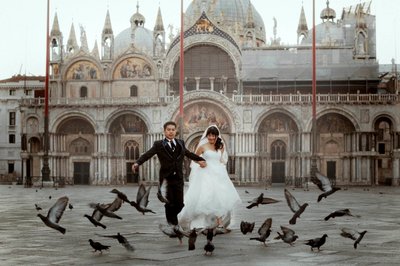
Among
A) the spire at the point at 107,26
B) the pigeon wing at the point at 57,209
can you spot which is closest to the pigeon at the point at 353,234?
the pigeon wing at the point at 57,209

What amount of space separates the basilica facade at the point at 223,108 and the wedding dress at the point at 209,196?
36916 mm

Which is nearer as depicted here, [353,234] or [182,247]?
[353,234]

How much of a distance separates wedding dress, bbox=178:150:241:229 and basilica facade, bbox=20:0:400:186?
1453 inches

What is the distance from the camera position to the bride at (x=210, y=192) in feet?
39.2

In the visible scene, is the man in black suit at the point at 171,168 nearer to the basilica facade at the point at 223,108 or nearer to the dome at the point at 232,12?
the basilica facade at the point at 223,108

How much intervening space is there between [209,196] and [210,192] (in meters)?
0.07

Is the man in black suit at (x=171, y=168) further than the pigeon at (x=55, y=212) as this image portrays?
Yes

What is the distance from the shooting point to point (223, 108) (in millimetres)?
50656

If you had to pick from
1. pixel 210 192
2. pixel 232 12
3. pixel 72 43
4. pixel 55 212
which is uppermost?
pixel 232 12

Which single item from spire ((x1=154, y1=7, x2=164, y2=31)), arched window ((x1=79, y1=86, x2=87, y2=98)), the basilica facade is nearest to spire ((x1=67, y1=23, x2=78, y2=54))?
the basilica facade

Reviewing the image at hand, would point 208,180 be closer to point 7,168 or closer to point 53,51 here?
point 53,51

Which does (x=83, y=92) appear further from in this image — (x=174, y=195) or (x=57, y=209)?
(x=57, y=209)

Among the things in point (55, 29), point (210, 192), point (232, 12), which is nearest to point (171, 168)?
point (210, 192)

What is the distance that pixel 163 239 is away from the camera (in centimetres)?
1102
